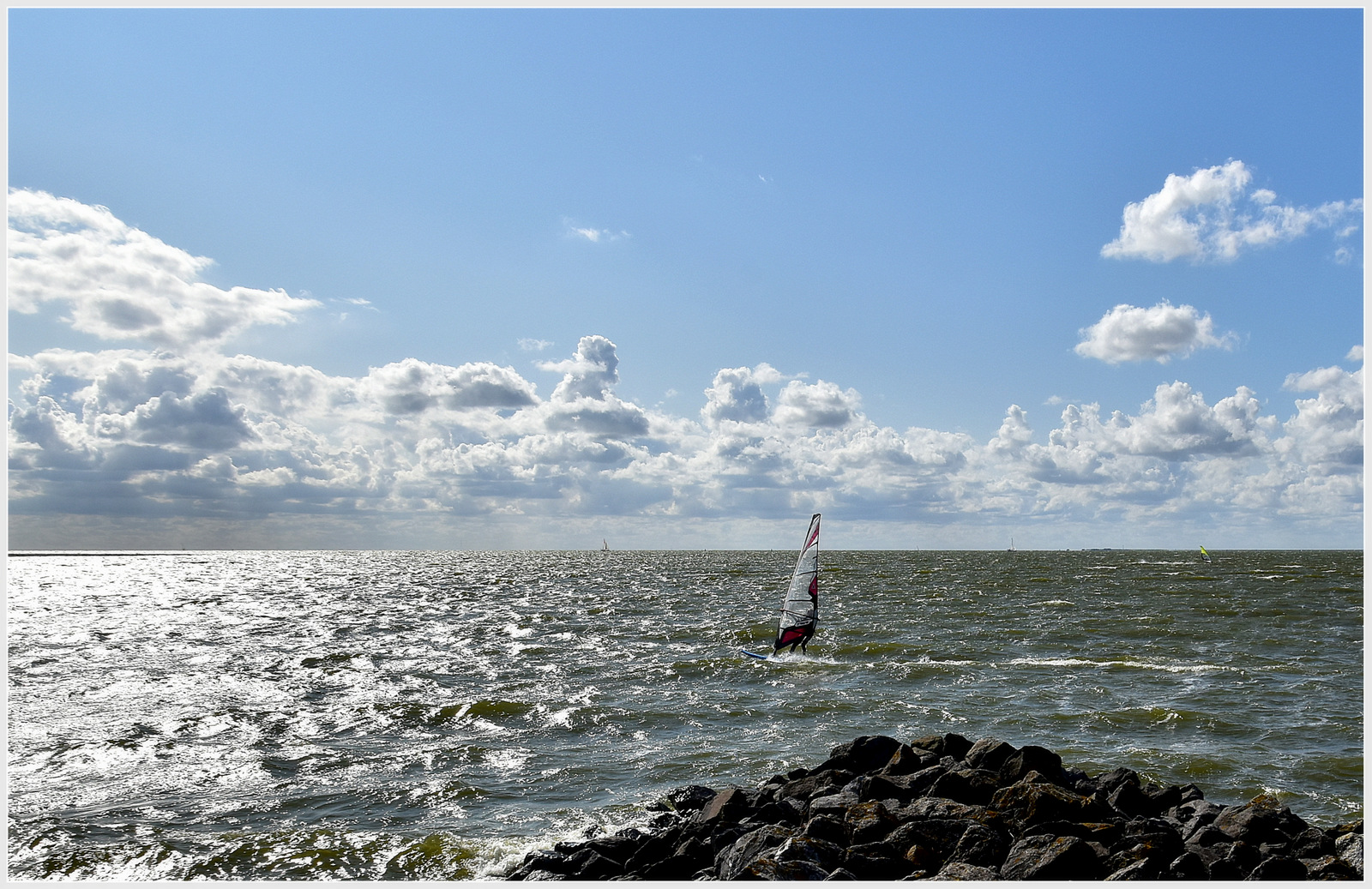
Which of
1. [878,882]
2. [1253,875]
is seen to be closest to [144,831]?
[878,882]

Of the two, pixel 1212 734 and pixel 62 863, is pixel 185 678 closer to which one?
pixel 62 863

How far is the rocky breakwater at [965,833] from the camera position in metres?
8.94

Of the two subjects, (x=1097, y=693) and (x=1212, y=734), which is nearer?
(x=1212, y=734)

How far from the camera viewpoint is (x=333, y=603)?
213ft

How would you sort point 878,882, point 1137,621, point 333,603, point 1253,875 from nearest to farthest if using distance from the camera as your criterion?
1. point 878,882
2. point 1253,875
3. point 1137,621
4. point 333,603

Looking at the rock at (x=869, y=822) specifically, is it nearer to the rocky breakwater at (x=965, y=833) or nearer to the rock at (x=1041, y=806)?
the rocky breakwater at (x=965, y=833)

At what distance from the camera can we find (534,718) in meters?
21.2

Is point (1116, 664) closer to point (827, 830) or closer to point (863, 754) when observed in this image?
point (863, 754)

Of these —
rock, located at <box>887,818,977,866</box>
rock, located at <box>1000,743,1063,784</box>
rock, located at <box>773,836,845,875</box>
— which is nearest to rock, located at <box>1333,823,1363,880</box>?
rock, located at <box>1000,743,1063,784</box>

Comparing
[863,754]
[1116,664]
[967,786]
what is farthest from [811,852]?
[1116,664]

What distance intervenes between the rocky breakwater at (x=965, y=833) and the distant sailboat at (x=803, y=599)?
1209 centimetres

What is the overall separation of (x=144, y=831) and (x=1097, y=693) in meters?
23.0

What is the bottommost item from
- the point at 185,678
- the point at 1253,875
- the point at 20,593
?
the point at 20,593

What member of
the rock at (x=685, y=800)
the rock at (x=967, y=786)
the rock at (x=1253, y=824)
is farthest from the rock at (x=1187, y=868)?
the rock at (x=685, y=800)
